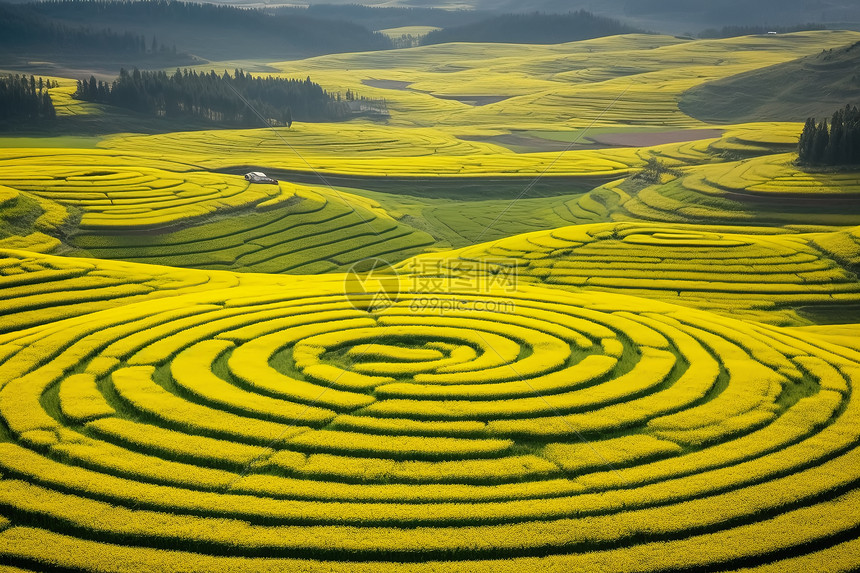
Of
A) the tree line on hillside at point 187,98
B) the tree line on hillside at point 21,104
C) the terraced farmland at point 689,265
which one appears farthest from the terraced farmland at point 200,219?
the tree line on hillside at point 187,98

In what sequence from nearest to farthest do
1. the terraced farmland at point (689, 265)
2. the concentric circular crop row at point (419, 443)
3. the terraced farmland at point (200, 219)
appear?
the concentric circular crop row at point (419, 443) < the terraced farmland at point (689, 265) < the terraced farmland at point (200, 219)

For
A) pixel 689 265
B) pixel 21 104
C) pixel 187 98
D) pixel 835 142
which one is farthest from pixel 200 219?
pixel 187 98

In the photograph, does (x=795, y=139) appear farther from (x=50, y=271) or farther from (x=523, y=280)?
(x=50, y=271)

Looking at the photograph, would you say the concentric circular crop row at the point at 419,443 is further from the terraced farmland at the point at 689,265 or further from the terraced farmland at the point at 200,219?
the terraced farmland at the point at 200,219

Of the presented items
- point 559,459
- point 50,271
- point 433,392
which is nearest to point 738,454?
point 559,459

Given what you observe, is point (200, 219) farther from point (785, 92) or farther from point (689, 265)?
point (785, 92)
